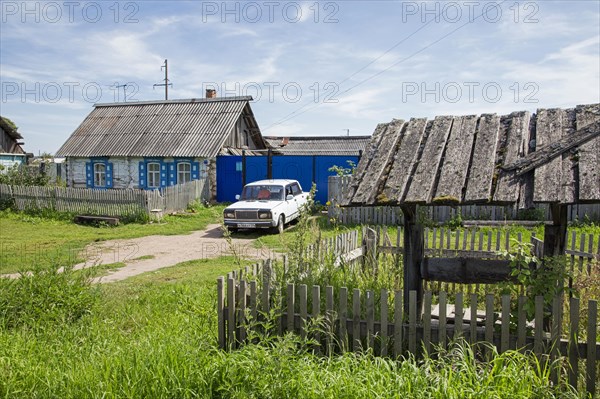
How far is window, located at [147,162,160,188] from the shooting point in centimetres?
2491

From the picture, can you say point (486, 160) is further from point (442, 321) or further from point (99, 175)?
point (99, 175)

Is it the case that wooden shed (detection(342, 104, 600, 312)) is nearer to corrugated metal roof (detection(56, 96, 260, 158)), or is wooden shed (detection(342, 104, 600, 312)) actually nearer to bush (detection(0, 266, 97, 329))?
bush (detection(0, 266, 97, 329))

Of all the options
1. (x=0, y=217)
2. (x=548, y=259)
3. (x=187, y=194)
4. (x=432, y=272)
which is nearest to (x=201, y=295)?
(x=432, y=272)

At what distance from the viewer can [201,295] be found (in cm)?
749

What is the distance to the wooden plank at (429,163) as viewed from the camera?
439 centimetres

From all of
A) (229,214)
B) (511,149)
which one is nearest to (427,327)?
(511,149)

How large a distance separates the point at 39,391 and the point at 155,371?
3.36 feet

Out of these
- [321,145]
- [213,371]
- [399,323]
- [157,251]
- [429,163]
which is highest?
[321,145]

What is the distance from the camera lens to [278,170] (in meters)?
23.0

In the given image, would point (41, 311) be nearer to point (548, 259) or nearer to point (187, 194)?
point (548, 259)

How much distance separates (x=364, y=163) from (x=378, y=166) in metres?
0.19

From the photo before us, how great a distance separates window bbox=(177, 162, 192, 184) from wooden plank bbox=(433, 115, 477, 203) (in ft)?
65.4

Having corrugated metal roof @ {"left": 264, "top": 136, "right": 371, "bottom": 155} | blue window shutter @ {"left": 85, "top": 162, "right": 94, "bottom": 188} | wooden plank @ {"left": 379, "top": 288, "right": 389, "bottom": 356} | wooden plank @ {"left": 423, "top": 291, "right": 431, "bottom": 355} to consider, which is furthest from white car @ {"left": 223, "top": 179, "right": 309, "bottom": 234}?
corrugated metal roof @ {"left": 264, "top": 136, "right": 371, "bottom": 155}

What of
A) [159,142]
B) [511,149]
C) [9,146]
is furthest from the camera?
[9,146]
